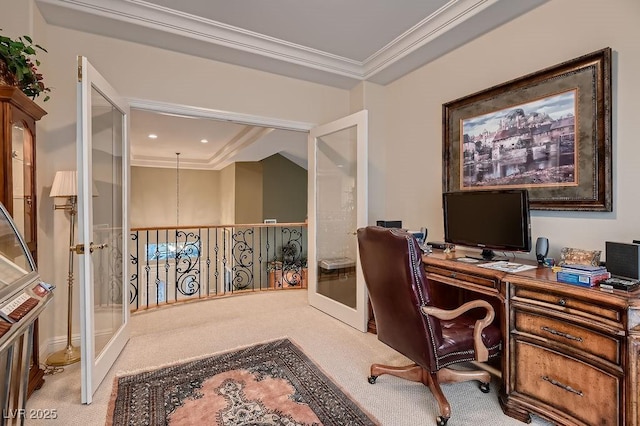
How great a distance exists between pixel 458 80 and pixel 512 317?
6.93ft

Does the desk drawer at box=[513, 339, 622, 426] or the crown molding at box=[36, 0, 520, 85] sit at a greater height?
the crown molding at box=[36, 0, 520, 85]

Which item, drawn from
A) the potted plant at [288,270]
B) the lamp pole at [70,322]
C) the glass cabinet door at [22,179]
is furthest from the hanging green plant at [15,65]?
the potted plant at [288,270]

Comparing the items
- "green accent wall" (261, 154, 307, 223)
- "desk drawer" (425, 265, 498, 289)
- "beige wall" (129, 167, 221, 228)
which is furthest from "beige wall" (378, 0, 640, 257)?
"beige wall" (129, 167, 221, 228)

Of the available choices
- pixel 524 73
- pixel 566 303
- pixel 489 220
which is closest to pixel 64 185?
pixel 489 220

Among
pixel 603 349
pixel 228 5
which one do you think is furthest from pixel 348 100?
pixel 603 349

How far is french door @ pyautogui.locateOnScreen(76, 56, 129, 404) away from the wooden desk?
8.03 ft

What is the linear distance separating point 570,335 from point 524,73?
6.08 ft

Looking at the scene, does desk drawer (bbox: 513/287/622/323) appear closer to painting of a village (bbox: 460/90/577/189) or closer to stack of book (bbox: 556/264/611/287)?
stack of book (bbox: 556/264/611/287)

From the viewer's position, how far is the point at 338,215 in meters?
3.65

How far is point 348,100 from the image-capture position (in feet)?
13.1

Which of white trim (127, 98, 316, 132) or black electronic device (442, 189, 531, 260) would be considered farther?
white trim (127, 98, 316, 132)

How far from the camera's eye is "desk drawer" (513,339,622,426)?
4.80 ft

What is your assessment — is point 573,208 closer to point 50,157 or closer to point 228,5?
point 228,5

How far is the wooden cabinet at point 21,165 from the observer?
1.80m
